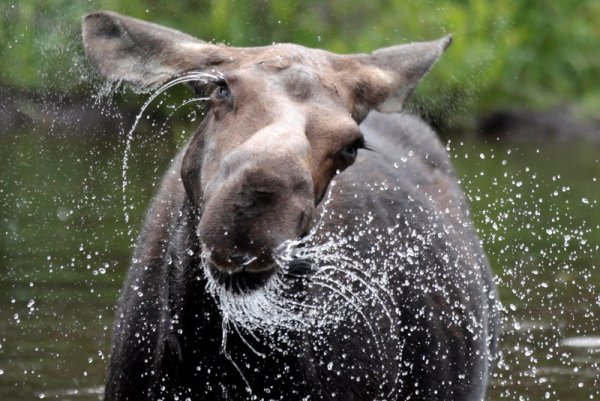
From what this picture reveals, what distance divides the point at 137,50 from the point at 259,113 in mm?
Answer: 878

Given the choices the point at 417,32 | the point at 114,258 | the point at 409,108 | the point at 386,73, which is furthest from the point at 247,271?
the point at 417,32

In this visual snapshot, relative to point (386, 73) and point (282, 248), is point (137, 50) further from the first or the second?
point (282, 248)

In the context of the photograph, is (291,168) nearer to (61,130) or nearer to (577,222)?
(577,222)

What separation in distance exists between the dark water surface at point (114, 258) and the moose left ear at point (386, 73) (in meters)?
3.50

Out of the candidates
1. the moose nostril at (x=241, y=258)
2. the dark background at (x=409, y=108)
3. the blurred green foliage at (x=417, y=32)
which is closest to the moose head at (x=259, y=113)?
the moose nostril at (x=241, y=258)

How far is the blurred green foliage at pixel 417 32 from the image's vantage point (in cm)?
1956

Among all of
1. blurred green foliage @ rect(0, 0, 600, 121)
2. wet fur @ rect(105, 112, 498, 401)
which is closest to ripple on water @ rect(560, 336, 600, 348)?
wet fur @ rect(105, 112, 498, 401)

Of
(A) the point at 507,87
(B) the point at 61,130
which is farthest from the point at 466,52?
(B) the point at 61,130

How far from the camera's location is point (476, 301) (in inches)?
284

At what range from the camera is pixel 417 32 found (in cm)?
2812

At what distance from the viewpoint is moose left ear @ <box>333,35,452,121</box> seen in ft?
18.7

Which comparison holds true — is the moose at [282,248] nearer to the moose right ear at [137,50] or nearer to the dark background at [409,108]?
the moose right ear at [137,50]

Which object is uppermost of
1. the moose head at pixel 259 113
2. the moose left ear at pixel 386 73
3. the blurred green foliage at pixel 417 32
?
the blurred green foliage at pixel 417 32

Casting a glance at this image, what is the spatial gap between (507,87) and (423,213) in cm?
2749
